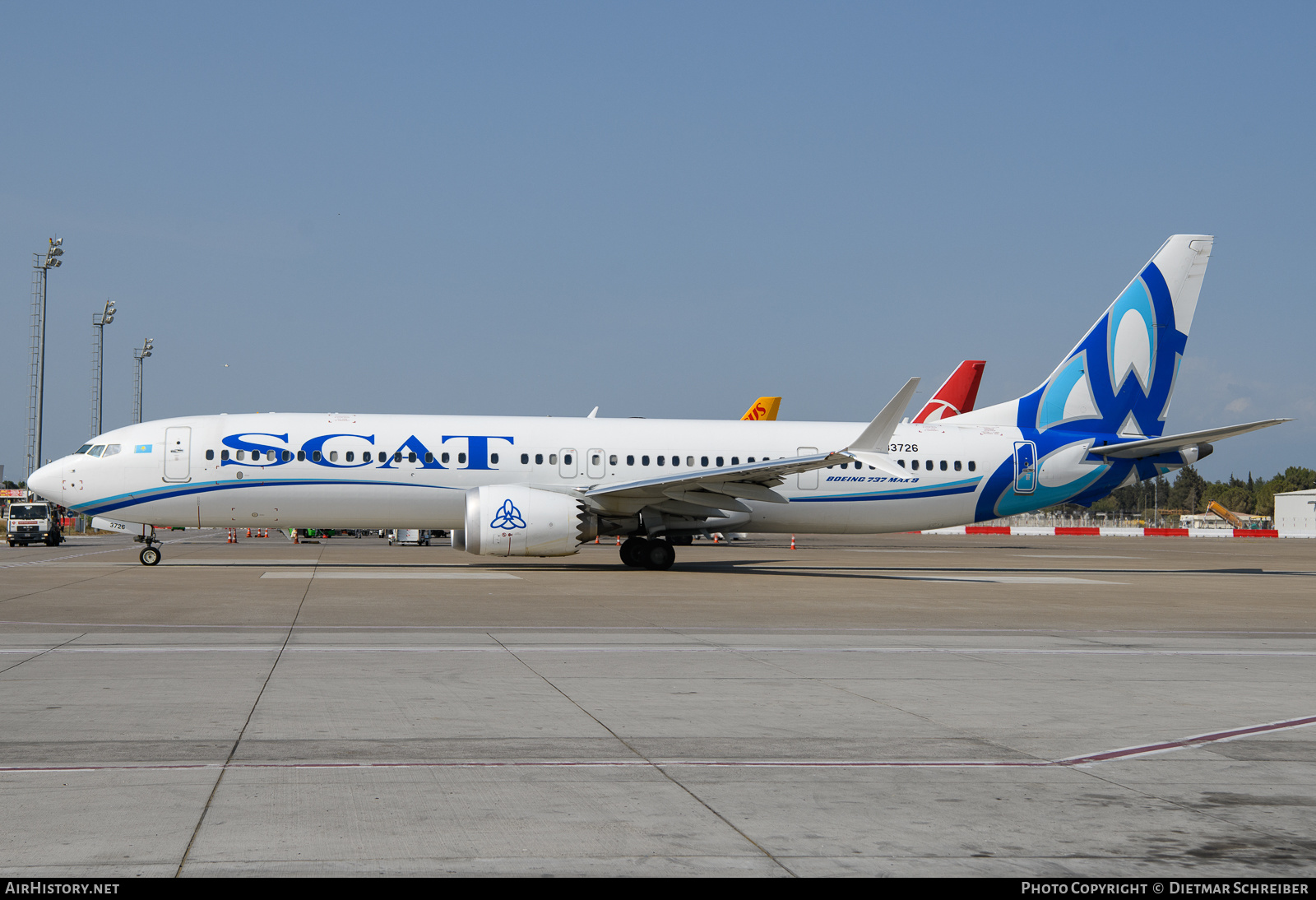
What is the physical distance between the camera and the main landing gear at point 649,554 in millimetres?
25814

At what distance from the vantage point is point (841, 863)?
449 cm

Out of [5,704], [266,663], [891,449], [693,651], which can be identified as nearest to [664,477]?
Answer: [891,449]

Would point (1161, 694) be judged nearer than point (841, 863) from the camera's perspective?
No

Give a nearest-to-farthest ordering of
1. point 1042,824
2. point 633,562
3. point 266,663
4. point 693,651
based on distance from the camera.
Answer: point 1042,824
point 266,663
point 693,651
point 633,562

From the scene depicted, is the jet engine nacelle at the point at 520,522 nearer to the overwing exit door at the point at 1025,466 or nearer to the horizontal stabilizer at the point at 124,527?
the horizontal stabilizer at the point at 124,527

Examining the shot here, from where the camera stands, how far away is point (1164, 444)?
2688 cm

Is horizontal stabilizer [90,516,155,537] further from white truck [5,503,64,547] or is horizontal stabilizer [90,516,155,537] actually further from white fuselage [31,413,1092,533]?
white truck [5,503,64,547]

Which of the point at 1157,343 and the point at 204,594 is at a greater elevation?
the point at 1157,343

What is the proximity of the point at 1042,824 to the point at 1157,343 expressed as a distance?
26797mm

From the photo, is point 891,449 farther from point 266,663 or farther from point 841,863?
point 841,863

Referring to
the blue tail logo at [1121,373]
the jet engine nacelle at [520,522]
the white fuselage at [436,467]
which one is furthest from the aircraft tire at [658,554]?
the blue tail logo at [1121,373]

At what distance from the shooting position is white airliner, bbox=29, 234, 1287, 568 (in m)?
24.2

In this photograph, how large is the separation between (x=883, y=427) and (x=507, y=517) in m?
8.29

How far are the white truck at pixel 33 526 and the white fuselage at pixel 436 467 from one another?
19055mm
